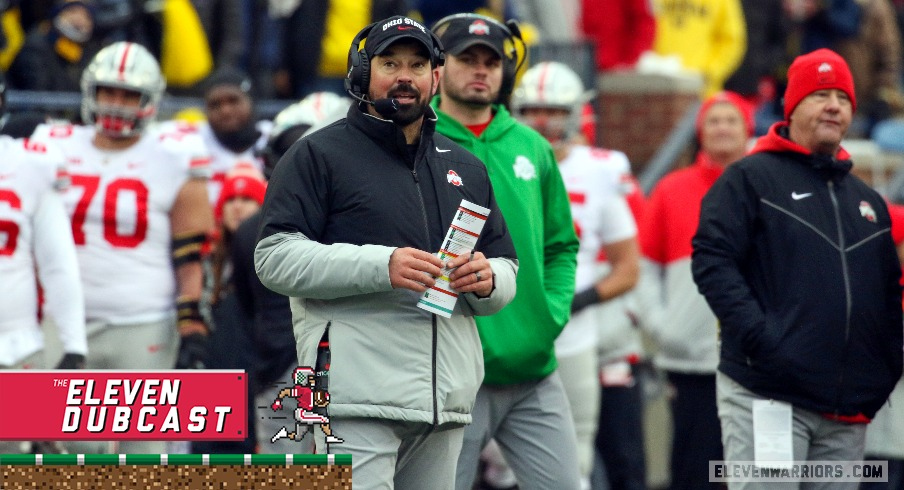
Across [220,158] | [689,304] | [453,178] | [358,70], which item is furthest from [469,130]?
[220,158]

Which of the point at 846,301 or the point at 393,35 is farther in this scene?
the point at 846,301

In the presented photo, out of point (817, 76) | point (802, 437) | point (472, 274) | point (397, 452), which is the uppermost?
point (817, 76)

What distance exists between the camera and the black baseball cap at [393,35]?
5.44 m

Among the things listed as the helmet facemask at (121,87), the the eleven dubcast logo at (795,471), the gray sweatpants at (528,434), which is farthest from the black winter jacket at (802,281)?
the helmet facemask at (121,87)

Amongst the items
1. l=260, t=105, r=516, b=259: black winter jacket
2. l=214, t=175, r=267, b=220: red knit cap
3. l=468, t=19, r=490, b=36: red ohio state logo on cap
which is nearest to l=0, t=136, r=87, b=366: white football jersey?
l=214, t=175, r=267, b=220: red knit cap

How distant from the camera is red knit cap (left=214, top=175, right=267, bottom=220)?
8.56m

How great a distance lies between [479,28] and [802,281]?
1590 mm

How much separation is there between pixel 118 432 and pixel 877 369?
3115mm

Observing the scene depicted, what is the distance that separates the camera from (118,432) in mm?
5109

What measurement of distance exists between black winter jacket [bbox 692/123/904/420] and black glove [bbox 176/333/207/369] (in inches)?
109

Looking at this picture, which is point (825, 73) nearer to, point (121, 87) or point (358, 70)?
point (358, 70)

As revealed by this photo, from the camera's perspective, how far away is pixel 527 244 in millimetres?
6477

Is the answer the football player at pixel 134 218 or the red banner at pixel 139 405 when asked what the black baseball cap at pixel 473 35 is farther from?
the football player at pixel 134 218

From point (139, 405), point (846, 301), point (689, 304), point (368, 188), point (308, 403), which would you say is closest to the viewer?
point (139, 405)
